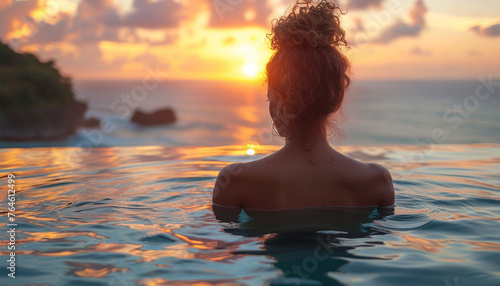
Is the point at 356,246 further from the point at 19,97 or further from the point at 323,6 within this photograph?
the point at 19,97

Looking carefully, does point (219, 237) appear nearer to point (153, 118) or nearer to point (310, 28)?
Result: point (310, 28)

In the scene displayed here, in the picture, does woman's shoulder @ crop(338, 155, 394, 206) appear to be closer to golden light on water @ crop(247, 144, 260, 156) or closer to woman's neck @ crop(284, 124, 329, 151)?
woman's neck @ crop(284, 124, 329, 151)

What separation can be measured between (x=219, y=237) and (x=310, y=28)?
3.87ft

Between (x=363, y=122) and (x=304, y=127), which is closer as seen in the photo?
(x=304, y=127)

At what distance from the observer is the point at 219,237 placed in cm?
234

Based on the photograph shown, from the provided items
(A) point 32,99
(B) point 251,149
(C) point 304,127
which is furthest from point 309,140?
(A) point 32,99

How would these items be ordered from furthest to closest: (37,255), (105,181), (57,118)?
(57,118) < (105,181) < (37,255)

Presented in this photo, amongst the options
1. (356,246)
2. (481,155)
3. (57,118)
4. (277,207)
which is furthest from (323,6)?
(57,118)

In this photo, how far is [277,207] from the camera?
2.64m

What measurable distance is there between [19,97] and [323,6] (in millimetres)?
19667

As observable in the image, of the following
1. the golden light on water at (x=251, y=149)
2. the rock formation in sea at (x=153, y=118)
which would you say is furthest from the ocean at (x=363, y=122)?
the golden light on water at (x=251, y=149)

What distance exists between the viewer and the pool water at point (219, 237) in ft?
6.05

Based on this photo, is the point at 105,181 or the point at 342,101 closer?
the point at 342,101

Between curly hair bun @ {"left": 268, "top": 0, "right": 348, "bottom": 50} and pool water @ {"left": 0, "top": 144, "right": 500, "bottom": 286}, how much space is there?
0.97 metres
